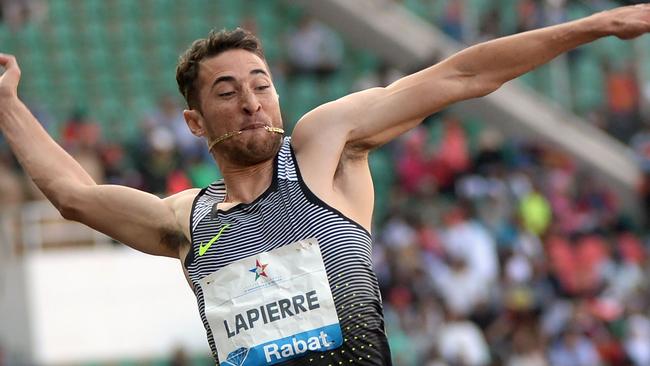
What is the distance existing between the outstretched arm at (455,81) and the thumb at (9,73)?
1253 millimetres

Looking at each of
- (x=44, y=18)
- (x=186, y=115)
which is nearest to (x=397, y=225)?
(x=44, y=18)

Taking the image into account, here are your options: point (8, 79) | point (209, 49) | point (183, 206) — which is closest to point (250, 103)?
point (209, 49)

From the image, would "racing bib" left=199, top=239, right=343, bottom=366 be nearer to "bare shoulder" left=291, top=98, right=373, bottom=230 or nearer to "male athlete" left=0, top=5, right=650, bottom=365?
"male athlete" left=0, top=5, right=650, bottom=365

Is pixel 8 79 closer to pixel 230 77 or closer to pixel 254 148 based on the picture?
pixel 230 77

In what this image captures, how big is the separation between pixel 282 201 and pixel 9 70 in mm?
1364

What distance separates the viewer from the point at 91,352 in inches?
559

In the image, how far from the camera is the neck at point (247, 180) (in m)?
5.18

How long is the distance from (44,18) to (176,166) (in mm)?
4596

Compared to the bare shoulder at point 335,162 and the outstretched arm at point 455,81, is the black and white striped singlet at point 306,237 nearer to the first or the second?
the bare shoulder at point 335,162

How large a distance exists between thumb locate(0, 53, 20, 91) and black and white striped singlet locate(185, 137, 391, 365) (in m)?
1.01

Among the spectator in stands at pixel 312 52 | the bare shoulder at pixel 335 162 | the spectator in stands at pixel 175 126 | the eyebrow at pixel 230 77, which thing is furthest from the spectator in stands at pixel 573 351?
the eyebrow at pixel 230 77

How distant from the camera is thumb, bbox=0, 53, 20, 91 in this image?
567cm

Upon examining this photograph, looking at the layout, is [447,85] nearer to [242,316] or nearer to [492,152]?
[242,316]

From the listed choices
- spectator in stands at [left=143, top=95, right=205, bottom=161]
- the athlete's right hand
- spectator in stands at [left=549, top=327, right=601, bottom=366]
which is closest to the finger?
the athlete's right hand
